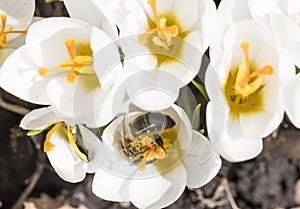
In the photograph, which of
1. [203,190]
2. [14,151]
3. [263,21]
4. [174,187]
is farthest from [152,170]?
[14,151]

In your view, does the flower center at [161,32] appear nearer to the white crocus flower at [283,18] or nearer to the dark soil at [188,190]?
the white crocus flower at [283,18]

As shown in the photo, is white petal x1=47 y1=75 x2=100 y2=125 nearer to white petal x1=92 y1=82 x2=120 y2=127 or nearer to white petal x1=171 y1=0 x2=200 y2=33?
white petal x1=92 y1=82 x2=120 y2=127

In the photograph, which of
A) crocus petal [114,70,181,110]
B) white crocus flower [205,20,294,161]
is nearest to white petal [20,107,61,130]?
crocus petal [114,70,181,110]

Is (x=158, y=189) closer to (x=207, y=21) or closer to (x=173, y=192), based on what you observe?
(x=173, y=192)

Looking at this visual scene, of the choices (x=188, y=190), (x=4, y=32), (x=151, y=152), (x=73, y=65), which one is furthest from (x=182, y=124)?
(x=188, y=190)

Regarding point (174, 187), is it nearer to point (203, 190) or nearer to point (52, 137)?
point (52, 137)
